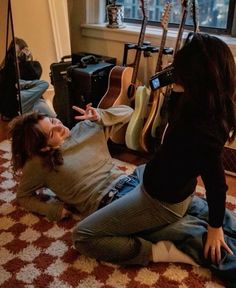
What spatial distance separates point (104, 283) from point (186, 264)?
0.31 m

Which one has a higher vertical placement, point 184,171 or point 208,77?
point 208,77

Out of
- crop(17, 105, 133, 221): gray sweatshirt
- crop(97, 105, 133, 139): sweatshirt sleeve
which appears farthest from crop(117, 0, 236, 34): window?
crop(17, 105, 133, 221): gray sweatshirt

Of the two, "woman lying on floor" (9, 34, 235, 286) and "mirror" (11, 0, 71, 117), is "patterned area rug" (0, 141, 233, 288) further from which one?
"mirror" (11, 0, 71, 117)

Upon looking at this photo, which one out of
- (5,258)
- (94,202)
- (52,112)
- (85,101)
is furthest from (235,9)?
(5,258)

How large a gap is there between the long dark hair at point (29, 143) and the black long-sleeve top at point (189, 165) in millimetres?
432

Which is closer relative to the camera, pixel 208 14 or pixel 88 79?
pixel 88 79

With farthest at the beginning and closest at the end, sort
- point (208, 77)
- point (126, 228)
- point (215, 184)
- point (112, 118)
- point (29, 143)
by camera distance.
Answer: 1. point (112, 118)
2. point (29, 143)
3. point (126, 228)
4. point (215, 184)
5. point (208, 77)

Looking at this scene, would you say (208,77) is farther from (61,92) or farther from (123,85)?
(61,92)

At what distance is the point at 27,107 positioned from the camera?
2371 millimetres

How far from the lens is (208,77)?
1050 mm

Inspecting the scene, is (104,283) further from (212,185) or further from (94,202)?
(212,185)

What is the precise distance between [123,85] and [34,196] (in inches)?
34.5

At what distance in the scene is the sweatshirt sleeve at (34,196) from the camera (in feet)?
5.04

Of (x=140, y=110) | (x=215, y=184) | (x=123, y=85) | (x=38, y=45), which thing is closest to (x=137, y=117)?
(x=140, y=110)
